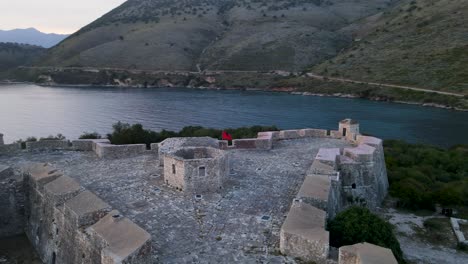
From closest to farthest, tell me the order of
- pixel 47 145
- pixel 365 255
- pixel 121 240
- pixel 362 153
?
pixel 365 255 < pixel 121 240 < pixel 362 153 < pixel 47 145

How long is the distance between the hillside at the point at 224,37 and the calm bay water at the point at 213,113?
20.0m

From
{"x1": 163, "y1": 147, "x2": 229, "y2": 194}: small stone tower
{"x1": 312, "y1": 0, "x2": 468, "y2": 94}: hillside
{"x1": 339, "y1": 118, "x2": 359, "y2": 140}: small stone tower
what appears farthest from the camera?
{"x1": 312, "y1": 0, "x2": 468, "y2": 94}: hillside

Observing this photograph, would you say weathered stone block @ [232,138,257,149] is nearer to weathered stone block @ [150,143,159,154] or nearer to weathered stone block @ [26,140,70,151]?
weathered stone block @ [150,143,159,154]

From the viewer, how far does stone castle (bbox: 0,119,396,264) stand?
10.5 meters

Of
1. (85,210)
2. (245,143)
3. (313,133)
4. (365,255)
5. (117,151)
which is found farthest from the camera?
(313,133)

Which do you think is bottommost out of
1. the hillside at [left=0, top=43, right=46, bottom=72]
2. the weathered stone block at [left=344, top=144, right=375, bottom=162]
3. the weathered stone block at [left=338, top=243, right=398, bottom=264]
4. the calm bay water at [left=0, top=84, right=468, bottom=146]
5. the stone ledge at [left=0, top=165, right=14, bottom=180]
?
the calm bay water at [left=0, top=84, right=468, bottom=146]

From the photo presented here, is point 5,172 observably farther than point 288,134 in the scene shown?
No

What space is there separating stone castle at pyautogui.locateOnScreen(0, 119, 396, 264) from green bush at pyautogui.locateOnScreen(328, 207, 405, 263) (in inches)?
32.6

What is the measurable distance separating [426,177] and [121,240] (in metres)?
19.1

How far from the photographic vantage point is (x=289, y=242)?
10.5m

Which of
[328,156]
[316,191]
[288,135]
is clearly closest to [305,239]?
[316,191]

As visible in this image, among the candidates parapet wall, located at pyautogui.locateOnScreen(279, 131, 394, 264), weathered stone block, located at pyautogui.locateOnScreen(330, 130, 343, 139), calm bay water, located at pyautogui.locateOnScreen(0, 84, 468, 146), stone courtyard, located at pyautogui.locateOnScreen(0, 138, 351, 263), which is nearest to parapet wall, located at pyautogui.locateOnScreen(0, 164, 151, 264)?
stone courtyard, located at pyautogui.locateOnScreen(0, 138, 351, 263)

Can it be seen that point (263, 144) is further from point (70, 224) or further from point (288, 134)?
point (70, 224)

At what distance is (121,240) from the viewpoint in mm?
10023
